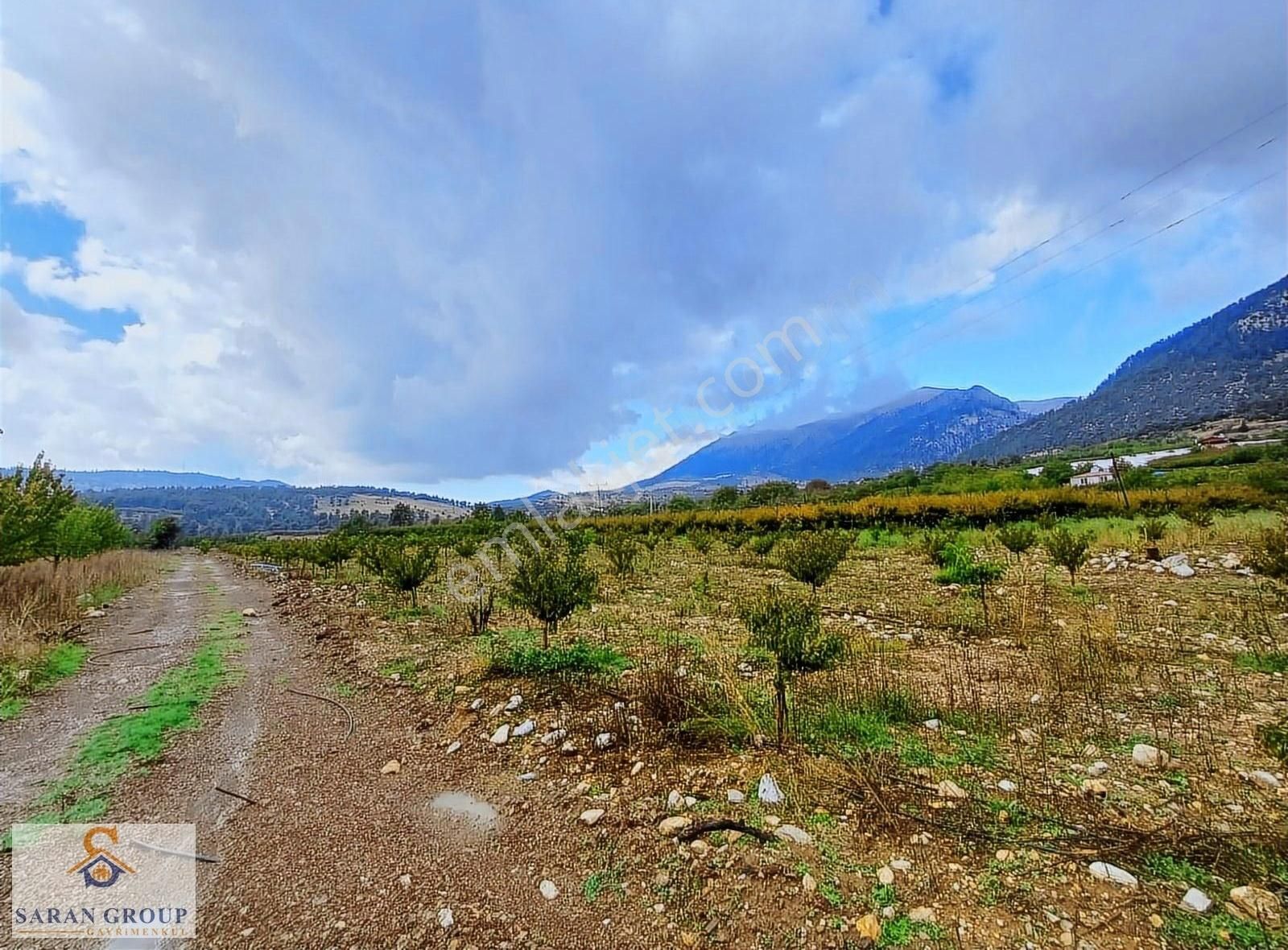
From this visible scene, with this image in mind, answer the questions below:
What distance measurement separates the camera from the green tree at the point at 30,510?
11.1m

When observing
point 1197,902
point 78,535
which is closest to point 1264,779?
point 1197,902

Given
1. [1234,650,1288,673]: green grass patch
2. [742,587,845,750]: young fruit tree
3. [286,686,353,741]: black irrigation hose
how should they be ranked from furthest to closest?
[1234,650,1288,673]: green grass patch → [286,686,353,741]: black irrigation hose → [742,587,845,750]: young fruit tree

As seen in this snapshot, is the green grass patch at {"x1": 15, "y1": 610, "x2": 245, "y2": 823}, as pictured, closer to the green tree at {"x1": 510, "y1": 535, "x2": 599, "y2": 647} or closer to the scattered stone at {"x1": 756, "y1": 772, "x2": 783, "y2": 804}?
the green tree at {"x1": 510, "y1": 535, "x2": 599, "y2": 647}

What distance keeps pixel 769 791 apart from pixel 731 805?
1.02ft

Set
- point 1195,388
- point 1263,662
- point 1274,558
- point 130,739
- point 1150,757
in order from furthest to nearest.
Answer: point 1195,388
point 1274,558
point 1263,662
point 130,739
point 1150,757

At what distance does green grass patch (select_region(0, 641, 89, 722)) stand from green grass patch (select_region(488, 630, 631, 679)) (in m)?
5.72

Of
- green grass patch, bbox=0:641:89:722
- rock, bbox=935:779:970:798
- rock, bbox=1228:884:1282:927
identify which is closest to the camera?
rock, bbox=1228:884:1282:927

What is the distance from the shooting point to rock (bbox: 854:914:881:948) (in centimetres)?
259

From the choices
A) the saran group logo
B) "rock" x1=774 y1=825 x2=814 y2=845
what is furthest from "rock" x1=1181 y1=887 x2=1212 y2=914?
the saran group logo

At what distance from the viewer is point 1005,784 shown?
382 cm

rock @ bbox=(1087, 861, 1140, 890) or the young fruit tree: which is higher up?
the young fruit tree

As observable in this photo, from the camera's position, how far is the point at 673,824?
3.59 meters

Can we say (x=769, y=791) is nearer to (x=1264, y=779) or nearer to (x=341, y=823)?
(x=341, y=823)

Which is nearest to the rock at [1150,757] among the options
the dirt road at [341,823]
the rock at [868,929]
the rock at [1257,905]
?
the rock at [1257,905]
